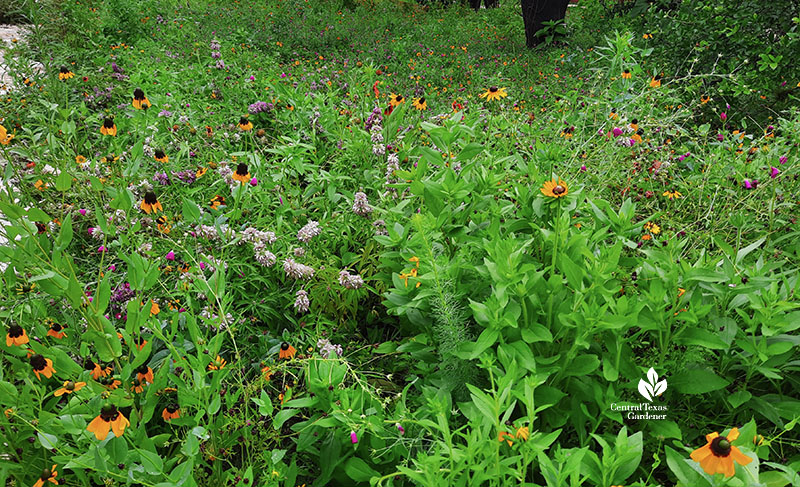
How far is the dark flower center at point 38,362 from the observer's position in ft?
4.47

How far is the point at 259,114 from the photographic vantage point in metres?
3.95

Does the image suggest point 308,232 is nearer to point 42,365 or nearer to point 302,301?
point 302,301

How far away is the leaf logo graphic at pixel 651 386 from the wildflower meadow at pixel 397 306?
1.1 inches

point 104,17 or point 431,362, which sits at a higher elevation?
point 104,17

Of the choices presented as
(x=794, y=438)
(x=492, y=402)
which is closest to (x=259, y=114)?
(x=492, y=402)

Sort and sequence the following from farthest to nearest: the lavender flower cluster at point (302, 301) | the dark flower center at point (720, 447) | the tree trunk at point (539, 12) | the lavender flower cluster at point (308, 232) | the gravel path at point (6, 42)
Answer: the tree trunk at point (539, 12) → the gravel path at point (6, 42) → the lavender flower cluster at point (308, 232) → the lavender flower cluster at point (302, 301) → the dark flower center at point (720, 447)

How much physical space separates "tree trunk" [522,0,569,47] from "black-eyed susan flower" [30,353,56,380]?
9292 millimetres

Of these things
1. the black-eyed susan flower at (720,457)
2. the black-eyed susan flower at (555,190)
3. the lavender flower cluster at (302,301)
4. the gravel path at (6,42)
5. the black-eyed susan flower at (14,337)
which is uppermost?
the gravel path at (6,42)

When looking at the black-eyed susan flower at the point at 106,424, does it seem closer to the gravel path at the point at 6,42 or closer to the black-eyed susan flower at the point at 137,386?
the black-eyed susan flower at the point at 137,386

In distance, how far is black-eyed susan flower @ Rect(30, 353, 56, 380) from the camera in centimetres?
137

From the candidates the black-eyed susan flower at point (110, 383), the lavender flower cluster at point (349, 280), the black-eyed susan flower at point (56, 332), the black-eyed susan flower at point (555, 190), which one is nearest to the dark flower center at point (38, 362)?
the black-eyed susan flower at point (110, 383)

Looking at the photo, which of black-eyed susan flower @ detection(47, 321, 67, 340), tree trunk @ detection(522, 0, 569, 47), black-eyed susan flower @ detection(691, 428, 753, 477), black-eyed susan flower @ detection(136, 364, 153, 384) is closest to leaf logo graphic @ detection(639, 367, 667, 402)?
black-eyed susan flower @ detection(691, 428, 753, 477)

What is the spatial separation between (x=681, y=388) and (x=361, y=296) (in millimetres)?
1238

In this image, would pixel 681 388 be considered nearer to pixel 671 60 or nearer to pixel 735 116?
pixel 735 116
